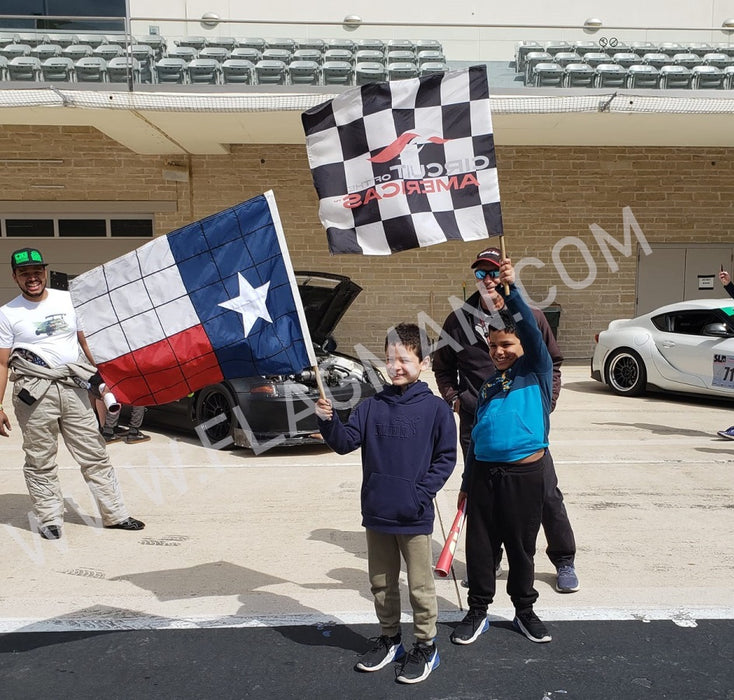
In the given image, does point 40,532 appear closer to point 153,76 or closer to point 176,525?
point 176,525

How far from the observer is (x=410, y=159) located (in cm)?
362

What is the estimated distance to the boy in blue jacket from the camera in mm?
3342

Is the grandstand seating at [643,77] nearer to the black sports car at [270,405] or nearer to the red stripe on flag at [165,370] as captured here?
the black sports car at [270,405]

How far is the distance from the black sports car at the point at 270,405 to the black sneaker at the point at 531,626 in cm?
386

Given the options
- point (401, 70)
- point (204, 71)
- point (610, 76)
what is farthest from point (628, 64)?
point (204, 71)

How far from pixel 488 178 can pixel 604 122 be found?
958 cm

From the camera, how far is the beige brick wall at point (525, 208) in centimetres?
1432

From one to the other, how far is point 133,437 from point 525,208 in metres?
9.57

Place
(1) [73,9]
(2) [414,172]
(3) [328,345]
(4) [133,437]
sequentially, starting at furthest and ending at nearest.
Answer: (1) [73,9]
(3) [328,345]
(4) [133,437]
(2) [414,172]

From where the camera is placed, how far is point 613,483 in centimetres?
612

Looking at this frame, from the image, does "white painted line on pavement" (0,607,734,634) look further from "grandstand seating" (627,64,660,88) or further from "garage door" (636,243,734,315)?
"garage door" (636,243,734,315)

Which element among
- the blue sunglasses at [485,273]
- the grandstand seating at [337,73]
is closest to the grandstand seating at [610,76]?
the grandstand seating at [337,73]

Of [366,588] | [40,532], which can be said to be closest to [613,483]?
[366,588]

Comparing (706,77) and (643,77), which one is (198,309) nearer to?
(643,77)
